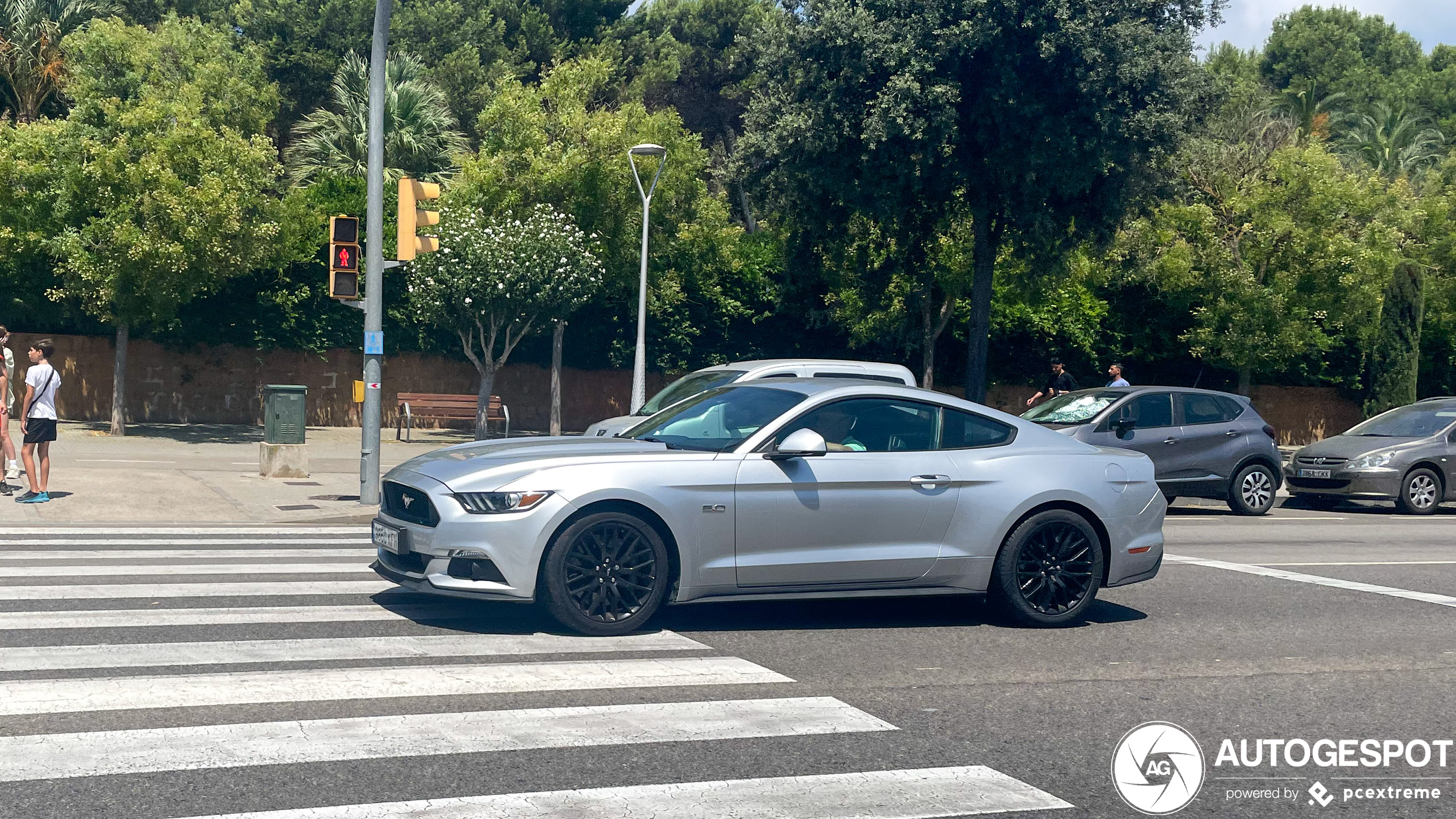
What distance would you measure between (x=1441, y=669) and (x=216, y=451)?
801 inches

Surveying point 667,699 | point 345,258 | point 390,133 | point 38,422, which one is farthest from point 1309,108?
point 667,699

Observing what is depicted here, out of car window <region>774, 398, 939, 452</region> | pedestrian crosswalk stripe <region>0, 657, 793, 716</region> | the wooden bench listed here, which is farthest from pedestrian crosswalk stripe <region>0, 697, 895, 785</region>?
the wooden bench

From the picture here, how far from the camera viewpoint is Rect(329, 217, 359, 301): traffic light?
14.8 meters

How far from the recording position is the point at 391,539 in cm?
761

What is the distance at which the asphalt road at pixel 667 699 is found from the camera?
15.4 ft

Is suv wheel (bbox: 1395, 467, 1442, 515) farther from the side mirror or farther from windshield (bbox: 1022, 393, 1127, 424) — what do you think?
the side mirror

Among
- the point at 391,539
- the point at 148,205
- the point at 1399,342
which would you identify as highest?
the point at 148,205

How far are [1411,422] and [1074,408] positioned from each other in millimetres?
5687

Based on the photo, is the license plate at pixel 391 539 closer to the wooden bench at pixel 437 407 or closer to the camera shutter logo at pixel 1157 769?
the camera shutter logo at pixel 1157 769

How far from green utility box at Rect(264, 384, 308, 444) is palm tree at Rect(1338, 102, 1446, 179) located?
44464 mm

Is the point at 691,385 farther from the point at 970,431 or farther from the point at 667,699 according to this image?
the point at 667,699

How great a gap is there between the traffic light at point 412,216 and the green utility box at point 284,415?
3522 millimetres

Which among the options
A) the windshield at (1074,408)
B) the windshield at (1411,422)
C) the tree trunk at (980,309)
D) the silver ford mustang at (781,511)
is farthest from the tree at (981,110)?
the silver ford mustang at (781,511)

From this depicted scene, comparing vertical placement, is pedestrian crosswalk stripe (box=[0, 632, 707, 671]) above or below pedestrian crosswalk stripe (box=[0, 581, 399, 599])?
below
